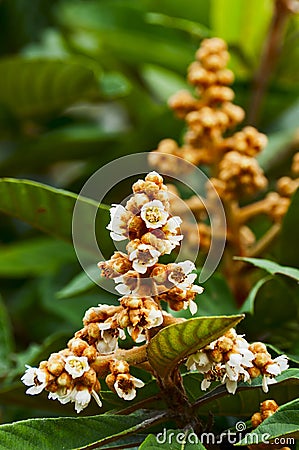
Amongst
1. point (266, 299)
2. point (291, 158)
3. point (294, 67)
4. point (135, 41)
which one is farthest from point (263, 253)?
point (135, 41)

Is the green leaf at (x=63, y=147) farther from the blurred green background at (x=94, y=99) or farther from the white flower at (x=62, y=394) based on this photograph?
the white flower at (x=62, y=394)

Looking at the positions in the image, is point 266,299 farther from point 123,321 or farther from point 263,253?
point 123,321

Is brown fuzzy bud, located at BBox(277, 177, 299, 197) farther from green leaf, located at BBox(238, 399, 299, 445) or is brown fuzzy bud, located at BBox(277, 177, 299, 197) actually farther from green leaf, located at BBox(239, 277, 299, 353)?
green leaf, located at BBox(238, 399, 299, 445)

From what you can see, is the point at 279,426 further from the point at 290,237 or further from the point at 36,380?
the point at 290,237

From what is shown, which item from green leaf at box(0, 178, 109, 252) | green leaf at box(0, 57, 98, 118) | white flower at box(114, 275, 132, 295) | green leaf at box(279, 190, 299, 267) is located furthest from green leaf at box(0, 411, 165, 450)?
green leaf at box(0, 57, 98, 118)

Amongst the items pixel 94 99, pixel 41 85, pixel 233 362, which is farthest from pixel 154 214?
pixel 94 99
